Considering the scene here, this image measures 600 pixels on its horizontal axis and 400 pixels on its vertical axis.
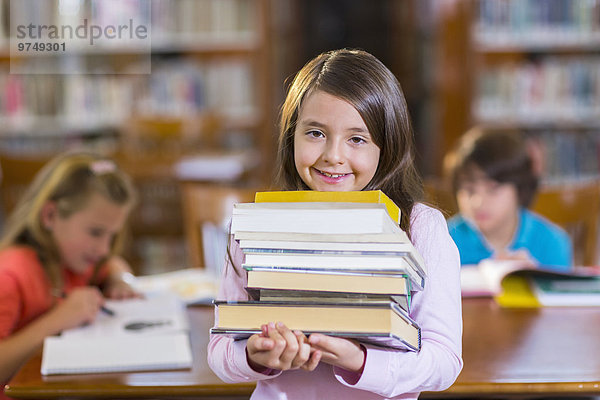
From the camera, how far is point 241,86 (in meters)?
4.24

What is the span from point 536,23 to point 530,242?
2.16m

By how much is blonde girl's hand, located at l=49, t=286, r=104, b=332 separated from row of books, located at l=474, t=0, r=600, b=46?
291 cm

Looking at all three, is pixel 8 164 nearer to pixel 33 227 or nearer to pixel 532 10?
pixel 33 227

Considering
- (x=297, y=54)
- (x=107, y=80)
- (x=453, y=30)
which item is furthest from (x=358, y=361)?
(x=297, y=54)

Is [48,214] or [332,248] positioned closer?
[332,248]

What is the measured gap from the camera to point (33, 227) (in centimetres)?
157

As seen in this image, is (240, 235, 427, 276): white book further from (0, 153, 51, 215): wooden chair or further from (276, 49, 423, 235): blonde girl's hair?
(0, 153, 51, 215): wooden chair

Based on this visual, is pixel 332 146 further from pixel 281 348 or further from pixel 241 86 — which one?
pixel 241 86

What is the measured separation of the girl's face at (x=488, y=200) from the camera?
6.47ft

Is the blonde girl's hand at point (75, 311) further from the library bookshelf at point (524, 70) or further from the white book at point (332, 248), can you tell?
the library bookshelf at point (524, 70)

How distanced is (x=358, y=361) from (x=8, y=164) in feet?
6.99

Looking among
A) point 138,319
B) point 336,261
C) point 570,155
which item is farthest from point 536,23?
point 336,261

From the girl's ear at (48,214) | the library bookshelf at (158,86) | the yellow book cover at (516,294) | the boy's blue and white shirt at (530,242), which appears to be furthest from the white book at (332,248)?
the library bookshelf at (158,86)

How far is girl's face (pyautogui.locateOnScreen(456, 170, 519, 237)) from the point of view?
1973mm
